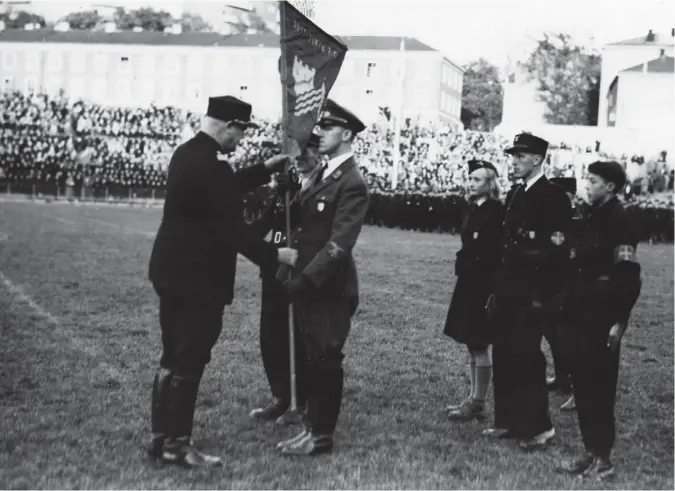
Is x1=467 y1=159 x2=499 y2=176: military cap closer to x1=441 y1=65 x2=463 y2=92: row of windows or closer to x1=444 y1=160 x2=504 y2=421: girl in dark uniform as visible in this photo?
x1=444 y1=160 x2=504 y2=421: girl in dark uniform

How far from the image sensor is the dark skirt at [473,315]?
23.0 feet

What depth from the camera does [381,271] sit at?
16.8 meters

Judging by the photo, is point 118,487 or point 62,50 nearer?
point 118,487

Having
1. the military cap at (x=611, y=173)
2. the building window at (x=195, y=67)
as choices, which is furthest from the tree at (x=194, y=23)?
Result: the military cap at (x=611, y=173)

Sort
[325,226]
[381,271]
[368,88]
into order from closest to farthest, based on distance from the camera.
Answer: [325,226], [381,271], [368,88]

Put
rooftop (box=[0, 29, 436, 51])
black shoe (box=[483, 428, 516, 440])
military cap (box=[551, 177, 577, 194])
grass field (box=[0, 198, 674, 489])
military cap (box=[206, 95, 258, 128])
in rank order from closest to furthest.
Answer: grass field (box=[0, 198, 674, 489])
military cap (box=[206, 95, 258, 128])
black shoe (box=[483, 428, 516, 440])
military cap (box=[551, 177, 577, 194])
rooftop (box=[0, 29, 436, 51])

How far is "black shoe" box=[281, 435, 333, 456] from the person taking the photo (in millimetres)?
5863

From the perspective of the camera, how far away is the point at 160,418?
5.63 metres

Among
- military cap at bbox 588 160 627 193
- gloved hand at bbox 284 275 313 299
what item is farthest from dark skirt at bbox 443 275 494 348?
gloved hand at bbox 284 275 313 299

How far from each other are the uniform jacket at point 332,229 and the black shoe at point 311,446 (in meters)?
0.87

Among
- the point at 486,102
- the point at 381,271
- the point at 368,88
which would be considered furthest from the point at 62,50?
the point at 381,271

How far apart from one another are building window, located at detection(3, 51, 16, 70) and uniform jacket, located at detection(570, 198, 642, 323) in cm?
9007

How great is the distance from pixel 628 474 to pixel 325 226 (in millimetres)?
2301

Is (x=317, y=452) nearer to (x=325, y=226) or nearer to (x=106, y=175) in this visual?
(x=325, y=226)
